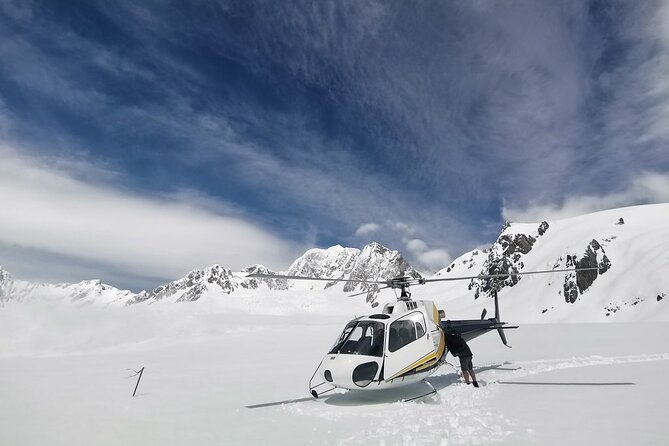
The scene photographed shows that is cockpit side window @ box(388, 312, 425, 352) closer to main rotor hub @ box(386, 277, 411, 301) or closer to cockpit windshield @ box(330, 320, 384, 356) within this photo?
cockpit windshield @ box(330, 320, 384, 356)

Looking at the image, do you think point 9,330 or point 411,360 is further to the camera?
point 9,330

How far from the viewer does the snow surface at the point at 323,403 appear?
A: 25.5 ft

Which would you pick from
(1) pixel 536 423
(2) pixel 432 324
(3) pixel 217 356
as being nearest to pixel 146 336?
(3) pixel 217 356

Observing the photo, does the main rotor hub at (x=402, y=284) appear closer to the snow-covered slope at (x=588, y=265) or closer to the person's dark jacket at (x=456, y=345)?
the person's dark jacket at (x=456, y=345)

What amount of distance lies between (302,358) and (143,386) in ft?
31.7

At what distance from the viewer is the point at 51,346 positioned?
34.2 metres

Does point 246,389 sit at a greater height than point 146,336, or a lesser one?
lesser

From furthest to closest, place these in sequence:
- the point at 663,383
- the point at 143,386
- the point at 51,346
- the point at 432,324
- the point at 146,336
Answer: the point at 146,336, the point at 51,346, the point at 143,386, the point at 432,324, the point at 663,383

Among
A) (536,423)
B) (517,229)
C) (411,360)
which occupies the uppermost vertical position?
(517,229)

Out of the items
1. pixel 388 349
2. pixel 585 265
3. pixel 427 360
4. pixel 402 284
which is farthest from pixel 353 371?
pixel 585 265

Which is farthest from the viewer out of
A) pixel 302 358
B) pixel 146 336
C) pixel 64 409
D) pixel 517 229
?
pixel 517 229

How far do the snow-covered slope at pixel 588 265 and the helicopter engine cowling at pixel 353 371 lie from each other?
6794 centimetres

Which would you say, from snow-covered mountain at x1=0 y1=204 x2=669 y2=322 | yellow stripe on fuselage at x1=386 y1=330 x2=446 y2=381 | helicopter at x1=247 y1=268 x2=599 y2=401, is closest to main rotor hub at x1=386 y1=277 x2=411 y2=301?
helicopter at x1=247 y1=268 x2=599 y2=401

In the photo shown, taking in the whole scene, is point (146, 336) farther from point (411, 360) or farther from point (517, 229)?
point (517, 229)
